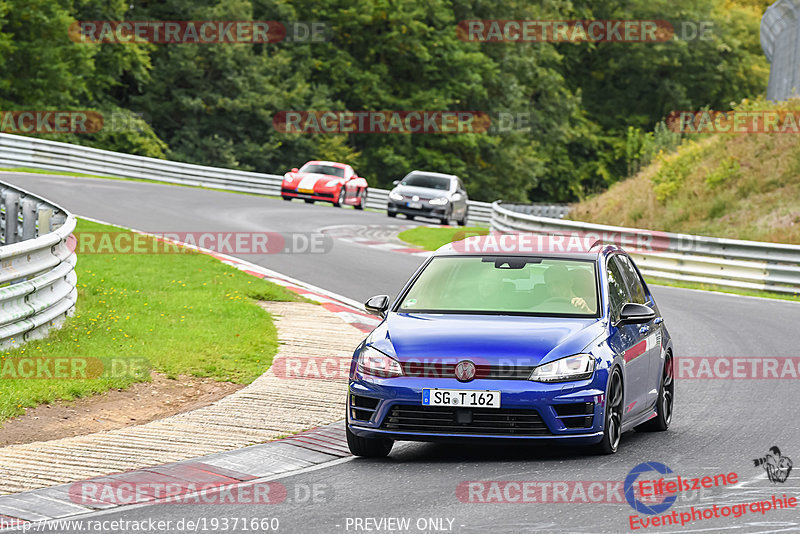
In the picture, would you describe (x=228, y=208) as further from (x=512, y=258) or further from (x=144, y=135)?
(x=512, y=258)

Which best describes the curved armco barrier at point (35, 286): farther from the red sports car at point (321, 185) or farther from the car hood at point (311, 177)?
the car hood at point (311, 177)

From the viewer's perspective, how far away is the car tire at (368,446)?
8.60 metres

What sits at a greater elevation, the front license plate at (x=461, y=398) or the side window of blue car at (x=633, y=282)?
the side window of blue car at (x=633, y=282)

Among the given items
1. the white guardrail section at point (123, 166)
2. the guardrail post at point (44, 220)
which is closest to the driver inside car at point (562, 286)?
the guardrail post at point (44, 220)

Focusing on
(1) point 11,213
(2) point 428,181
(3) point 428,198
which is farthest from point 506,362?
(2) point 428,181

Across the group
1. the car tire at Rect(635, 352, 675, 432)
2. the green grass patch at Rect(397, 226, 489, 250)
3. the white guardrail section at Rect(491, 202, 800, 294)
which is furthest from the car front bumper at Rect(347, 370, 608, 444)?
the green grass patch at Rect(397, 226, 489, 250)

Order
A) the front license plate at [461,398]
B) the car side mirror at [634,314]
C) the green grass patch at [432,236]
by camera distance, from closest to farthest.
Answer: the front license plate at [461,398] → the car side mirror at [634,314] → the green grass patch at [432,236]

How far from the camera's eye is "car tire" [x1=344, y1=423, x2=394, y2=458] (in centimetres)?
860

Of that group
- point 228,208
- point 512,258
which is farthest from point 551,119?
point 512,258

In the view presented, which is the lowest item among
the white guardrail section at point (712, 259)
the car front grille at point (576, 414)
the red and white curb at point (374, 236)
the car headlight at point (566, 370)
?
the red and white curb at point (374, 236)

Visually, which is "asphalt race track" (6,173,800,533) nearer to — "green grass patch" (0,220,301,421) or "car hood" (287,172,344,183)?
"green grass patch" (0,220,301,421)

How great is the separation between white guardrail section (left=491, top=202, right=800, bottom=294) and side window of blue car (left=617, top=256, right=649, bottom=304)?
41.7ft

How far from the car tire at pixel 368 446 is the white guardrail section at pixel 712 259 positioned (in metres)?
15.3

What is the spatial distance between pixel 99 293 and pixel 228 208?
17418 millimetres
